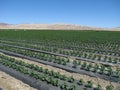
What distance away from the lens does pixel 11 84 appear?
347 inches

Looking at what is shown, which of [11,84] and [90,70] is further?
[90,70]

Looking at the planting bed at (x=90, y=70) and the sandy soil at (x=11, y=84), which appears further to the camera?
the planting bed at (x=90, y=70)

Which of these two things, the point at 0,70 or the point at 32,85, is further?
the point at 0,70

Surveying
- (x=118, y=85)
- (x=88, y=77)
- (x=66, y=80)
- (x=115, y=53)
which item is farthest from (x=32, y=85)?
(x=115, y=53)

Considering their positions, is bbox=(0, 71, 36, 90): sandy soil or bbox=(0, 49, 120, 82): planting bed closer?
bbox=(0, 71, 36, 90): sandy soil

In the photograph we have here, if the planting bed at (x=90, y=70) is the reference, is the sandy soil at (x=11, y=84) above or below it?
below

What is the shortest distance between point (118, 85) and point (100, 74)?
1329 millimetres

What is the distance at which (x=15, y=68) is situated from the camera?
10.7 meters

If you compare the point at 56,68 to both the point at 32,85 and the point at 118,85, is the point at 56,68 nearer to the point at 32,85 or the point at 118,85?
the point at 32,85

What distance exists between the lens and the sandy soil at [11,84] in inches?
330

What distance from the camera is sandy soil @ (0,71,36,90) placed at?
330 inches

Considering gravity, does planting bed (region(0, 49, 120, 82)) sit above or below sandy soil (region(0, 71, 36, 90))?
above

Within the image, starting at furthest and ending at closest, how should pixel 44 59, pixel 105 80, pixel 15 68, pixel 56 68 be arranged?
pixel 44 59, pixel 56 68, pixel 15 68, pixel 105 80

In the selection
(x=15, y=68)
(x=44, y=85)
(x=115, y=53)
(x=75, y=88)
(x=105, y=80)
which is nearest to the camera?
(x=75, y=88)
